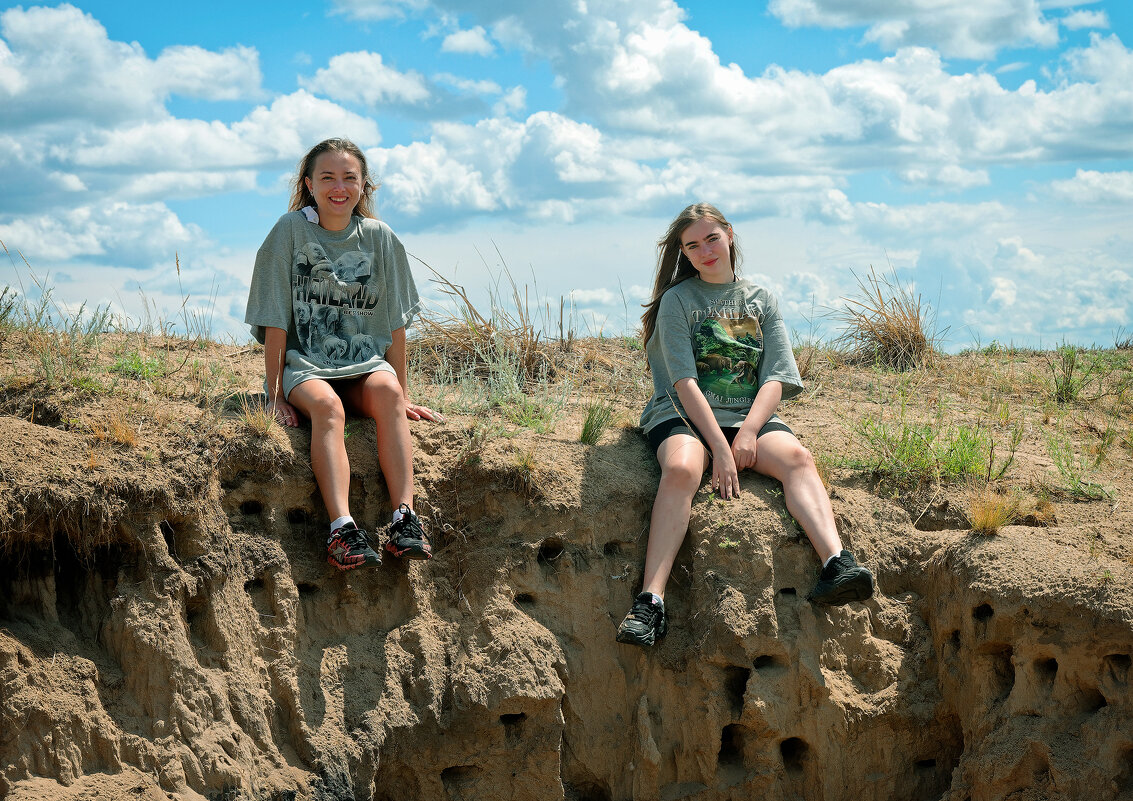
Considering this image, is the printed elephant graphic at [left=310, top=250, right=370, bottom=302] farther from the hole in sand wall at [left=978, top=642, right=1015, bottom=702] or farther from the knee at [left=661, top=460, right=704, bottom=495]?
the hole in sand wall at [left=978, top=642, right=1015, bottom=702]

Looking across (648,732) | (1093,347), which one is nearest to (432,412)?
(648,732)

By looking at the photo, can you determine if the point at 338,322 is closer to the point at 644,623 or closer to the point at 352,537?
the point at 352,537

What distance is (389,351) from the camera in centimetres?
502

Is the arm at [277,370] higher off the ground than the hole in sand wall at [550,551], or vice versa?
the arm at [277,370]

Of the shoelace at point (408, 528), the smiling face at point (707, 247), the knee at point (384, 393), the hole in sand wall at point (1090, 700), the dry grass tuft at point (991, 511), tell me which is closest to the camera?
the shoelace at point (408, 528)

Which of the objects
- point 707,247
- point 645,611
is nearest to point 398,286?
point 707,247

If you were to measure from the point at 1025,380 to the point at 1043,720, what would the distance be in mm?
3695

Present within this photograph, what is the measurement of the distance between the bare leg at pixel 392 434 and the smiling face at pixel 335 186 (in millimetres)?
881

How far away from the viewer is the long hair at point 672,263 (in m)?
5.38

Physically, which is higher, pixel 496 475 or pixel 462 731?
pixel 496 475

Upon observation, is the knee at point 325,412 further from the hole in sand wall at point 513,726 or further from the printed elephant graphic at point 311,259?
the hole in sand wall at point 513,726

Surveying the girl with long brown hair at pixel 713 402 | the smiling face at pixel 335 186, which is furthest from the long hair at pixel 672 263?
the smiling face at pixel 335 186

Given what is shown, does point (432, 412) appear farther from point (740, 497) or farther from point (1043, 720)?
point (1043, 720)

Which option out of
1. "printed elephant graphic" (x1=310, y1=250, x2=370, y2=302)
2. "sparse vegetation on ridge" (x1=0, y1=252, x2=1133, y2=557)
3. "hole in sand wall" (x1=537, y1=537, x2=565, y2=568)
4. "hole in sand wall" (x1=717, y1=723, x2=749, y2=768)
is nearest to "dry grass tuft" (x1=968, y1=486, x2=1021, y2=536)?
"sparse vegetation on ridge" (x1=0, y1=252, x2=1133, y2=557)
